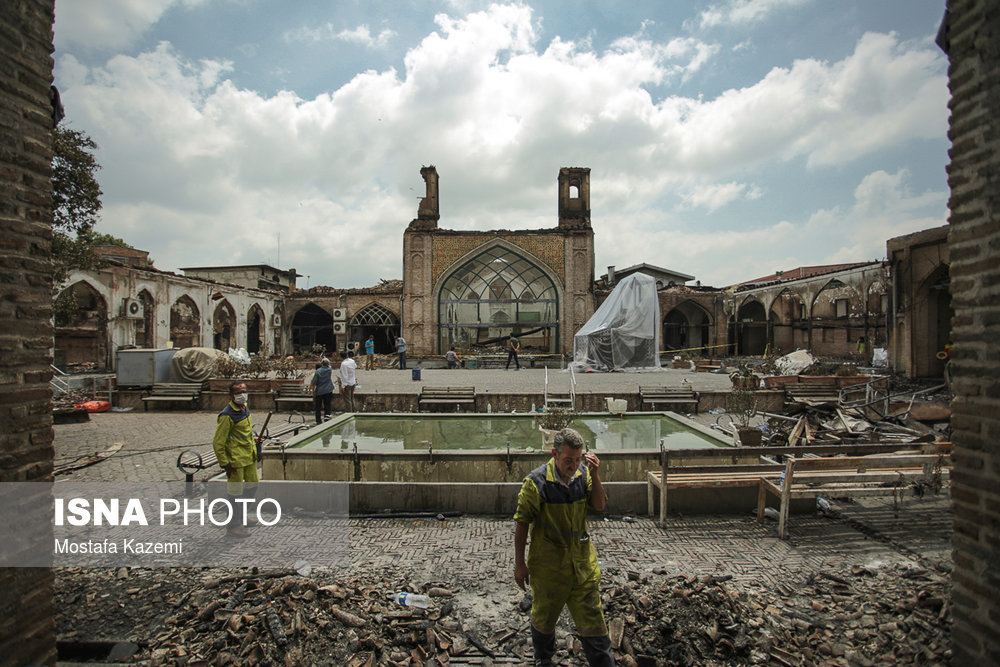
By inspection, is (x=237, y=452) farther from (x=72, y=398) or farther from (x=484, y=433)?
(x=72, y=398)

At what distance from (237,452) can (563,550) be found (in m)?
→ 3.93

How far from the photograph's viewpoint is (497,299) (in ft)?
91.1

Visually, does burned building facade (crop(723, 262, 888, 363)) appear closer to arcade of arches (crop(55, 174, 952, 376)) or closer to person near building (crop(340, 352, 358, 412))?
arcade of arches (crop(55, 174, 952, 376))

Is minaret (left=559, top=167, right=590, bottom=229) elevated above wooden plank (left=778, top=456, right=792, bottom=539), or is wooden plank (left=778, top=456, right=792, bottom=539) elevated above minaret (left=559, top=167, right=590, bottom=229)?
minaret (left=559, top=167, right=590, bottom=229)

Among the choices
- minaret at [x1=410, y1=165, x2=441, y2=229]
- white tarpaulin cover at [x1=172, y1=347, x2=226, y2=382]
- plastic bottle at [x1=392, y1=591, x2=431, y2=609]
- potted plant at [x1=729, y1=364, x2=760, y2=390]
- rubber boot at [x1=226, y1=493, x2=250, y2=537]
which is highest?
minaret at [x1=410, y1=165, x2=441, y2=229]

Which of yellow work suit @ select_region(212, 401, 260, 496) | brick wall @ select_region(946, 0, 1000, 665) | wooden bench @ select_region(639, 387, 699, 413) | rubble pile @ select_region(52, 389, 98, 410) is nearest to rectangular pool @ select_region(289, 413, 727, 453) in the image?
yellow work suit @ select_region(212, 401, 260, 496)

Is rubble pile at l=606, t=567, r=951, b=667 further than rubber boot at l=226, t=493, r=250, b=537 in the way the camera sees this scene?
No

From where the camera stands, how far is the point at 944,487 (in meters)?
5.95

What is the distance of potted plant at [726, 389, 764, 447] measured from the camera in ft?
22.7

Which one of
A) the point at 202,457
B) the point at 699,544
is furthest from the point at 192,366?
the point at 699,544

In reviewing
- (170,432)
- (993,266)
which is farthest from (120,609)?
(170,432)

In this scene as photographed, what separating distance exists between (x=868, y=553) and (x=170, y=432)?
452 inches

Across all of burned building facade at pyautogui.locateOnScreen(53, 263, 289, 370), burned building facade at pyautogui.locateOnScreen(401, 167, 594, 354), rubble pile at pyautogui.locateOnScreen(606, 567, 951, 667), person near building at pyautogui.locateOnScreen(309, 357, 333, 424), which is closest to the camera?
rubble pile at pyautogui.locateOnScreen(606, 567, 951, 667)

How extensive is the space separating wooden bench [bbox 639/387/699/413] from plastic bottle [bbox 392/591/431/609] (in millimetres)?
8909
